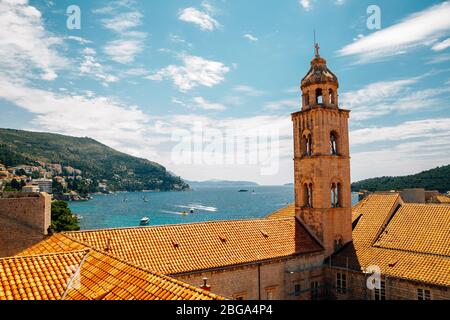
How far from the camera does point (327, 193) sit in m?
24.1

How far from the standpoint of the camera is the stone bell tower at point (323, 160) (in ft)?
78.9

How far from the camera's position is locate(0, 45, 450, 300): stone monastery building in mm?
10195

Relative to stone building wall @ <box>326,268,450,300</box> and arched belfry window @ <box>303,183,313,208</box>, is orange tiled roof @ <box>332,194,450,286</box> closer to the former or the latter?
stone building wall @ <box>326,268,450,300</box>

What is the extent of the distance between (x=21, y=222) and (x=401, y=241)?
2664cm

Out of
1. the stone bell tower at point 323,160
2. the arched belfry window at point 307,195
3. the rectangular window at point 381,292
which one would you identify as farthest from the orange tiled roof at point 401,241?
the arched belfry window at point 307,195

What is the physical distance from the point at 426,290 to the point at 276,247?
8.06 meters

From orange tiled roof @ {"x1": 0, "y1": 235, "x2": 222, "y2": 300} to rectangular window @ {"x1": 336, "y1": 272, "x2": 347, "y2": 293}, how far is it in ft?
52.6

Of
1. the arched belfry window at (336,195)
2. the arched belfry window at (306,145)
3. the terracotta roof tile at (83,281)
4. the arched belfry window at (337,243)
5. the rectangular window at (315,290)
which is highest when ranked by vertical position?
the arched belfry window at (306,145)

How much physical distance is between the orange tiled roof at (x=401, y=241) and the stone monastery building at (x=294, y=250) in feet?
0.21

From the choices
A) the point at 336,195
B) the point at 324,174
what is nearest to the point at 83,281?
the point at 324,174

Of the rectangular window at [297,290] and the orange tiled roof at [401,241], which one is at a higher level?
the orange tiled roof at [401,241]

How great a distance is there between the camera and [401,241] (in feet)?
72.0

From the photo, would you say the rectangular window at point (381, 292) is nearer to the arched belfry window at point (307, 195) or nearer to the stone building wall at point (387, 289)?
the stone building wall at point (387, 289)

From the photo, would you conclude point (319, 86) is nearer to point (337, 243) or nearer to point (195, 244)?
point (337, 243)
